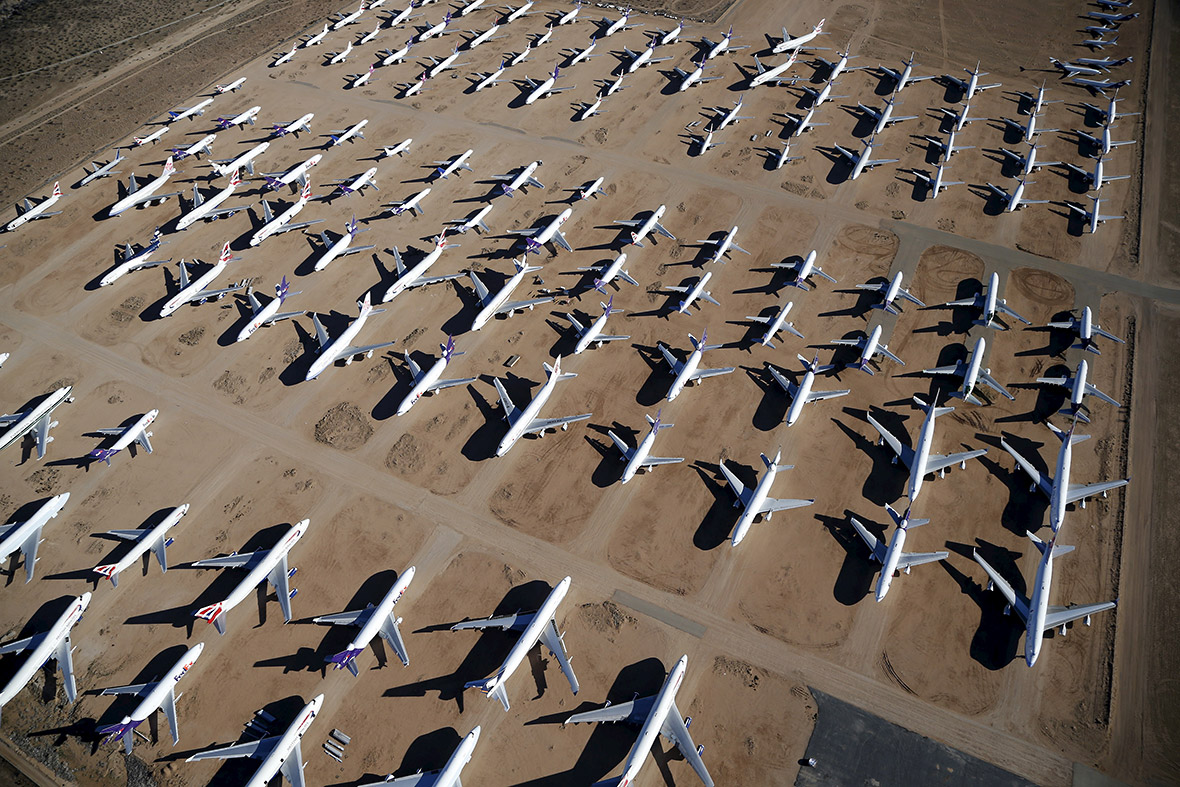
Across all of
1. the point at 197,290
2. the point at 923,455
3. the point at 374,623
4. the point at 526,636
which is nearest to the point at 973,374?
the point at 923,455

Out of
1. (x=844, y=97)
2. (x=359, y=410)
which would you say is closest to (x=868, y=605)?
(x=359, y=410)

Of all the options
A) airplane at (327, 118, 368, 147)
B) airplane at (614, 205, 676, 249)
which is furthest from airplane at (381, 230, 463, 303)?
airplane at (327, 118, 368, 147)

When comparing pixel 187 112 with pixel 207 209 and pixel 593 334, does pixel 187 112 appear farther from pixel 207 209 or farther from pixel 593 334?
pixel 593 334

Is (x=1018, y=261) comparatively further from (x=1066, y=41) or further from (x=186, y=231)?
(x=186, y=231)

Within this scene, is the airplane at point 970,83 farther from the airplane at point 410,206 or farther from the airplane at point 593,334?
the airplane at point 410,206

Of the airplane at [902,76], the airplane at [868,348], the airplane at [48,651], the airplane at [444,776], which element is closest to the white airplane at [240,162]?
the airplane at [48,651]

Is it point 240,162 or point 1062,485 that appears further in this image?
point 240,162
